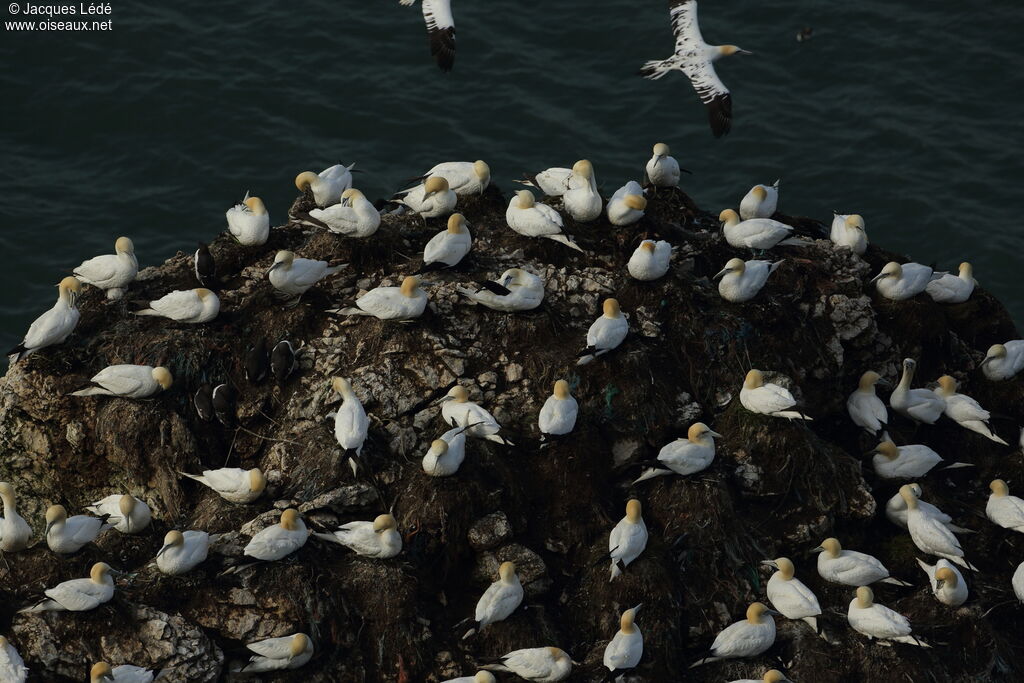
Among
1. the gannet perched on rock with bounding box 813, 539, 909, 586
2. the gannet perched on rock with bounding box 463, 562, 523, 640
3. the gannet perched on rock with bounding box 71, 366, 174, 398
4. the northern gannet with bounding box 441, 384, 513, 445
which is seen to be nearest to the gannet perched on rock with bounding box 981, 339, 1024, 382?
the gannet perched on rock with bounding box 813, 539, 909, 586

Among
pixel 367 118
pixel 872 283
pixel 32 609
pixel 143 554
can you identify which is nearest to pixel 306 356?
pixel 143 554

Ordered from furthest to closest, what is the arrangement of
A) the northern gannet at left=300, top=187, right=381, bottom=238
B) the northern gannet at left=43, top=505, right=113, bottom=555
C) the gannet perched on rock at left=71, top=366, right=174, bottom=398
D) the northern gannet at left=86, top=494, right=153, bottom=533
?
the northern gannet at left=300, top=187, right=381, bottom=238 < the gannet perched on rock at left=71, top=366, right=174, bottom=398 < the northern gannet at left=86, top=494, right=153, bottom=533 < the northern gannet at left=43, top=505, right=113, bottom=555

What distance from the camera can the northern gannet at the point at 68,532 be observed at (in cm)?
1304

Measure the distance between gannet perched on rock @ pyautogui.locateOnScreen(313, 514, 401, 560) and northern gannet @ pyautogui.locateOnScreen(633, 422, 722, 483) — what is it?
258 centimetres

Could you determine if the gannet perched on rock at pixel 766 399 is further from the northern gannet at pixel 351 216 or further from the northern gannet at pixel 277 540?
the northern gannet at pixel 277 540

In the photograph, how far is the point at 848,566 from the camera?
46.0ft

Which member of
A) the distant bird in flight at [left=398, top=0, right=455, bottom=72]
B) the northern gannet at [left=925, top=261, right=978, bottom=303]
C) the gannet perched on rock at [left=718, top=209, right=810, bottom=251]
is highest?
the distant bird in flight at [left=398, top=0, right=455, bottom=72]

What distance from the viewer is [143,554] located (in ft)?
45.0

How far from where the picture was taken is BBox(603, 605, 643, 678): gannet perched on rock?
12781mm

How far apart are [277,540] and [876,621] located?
5432 mm

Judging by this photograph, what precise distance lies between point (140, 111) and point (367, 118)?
3.95 meters

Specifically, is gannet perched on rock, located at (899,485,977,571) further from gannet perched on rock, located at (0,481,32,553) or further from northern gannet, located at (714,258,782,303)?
gannet perched on rock, located at (0,481,32,553)

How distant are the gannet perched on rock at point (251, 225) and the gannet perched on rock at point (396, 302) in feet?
5.98

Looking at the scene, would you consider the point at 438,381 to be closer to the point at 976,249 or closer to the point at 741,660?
the point at 741,660
